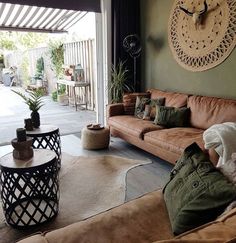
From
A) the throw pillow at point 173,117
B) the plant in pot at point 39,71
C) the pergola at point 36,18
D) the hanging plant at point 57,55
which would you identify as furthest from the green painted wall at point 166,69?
the plant in pot at point 39,71

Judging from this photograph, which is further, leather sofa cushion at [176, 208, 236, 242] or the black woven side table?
the black woven side table

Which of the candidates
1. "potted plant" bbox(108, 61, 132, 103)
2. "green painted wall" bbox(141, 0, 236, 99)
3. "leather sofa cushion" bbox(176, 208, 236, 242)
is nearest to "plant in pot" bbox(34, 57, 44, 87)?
"potted plant" bbox(108, 61, 132, 103)

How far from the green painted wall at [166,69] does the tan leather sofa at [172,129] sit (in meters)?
0.27

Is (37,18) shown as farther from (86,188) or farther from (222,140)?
(222,140)

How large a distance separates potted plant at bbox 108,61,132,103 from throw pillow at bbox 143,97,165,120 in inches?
31.0

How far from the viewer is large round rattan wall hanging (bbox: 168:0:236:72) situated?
10.5ft

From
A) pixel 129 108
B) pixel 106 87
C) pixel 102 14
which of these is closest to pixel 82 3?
pixel 102 14

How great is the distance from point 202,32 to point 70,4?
2.08 metres

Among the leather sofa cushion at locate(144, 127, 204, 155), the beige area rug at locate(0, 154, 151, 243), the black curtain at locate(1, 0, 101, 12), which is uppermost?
the black curtain at locate(1, 0, 101, 12)

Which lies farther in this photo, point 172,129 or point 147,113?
point 147,113

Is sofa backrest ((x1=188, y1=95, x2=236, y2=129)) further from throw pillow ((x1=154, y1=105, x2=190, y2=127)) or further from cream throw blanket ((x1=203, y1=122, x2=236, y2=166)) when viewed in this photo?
cream throw blanket ((x1=203, y1=122, x2=236, y2=166))

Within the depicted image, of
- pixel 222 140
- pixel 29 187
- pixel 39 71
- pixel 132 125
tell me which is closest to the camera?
pixel 29 187

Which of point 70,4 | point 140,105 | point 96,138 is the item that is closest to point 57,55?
point 70,4

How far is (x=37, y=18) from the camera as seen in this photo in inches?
251
